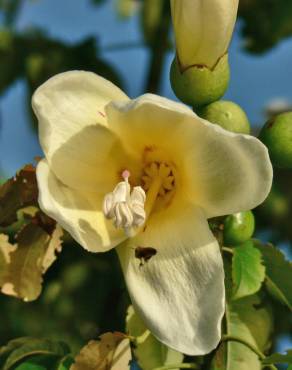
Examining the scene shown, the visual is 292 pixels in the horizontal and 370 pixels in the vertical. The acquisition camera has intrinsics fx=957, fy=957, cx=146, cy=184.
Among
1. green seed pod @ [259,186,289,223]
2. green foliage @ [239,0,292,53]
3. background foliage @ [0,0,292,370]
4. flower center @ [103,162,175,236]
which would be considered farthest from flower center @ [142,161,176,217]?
green foliage @ [239,0,292,53]

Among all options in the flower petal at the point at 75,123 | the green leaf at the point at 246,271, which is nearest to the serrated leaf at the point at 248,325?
the green leaf at the point at 246,271

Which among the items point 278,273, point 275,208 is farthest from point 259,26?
point 278,273

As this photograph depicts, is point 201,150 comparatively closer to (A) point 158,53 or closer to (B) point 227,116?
(B) point 227,116

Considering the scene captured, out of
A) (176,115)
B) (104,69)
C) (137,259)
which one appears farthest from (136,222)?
(104,69)

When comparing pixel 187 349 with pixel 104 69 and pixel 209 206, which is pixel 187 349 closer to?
pixel 209 206

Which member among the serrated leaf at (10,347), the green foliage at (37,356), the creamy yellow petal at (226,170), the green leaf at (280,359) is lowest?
A: the serrated leaf at (10,347)

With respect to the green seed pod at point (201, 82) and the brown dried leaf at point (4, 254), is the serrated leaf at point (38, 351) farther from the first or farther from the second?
the green seed pod at point (201, 82)
